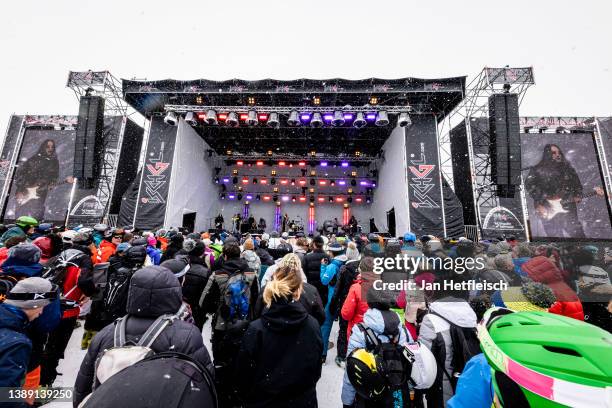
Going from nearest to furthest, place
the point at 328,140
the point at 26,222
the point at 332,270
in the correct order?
the point at 332,270 < the point at 26,222 < the point at 328,140

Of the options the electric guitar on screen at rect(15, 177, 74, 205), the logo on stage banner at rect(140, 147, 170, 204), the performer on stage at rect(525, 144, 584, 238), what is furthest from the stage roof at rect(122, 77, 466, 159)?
the electric guitar on screen at rect(15, 177, 74, 205)

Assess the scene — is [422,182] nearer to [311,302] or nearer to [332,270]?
[332,270]

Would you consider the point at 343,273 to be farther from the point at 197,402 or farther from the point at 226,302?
the point at 197,402

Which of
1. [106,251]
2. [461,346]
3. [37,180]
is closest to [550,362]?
[461,346]

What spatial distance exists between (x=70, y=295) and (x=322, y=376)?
130 inches

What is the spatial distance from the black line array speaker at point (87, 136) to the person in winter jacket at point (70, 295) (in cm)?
1025

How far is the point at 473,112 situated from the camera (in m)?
11.8

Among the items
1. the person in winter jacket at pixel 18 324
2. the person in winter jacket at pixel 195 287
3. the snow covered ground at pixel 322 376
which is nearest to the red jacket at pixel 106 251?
the snow covered ground at pixel 322 376

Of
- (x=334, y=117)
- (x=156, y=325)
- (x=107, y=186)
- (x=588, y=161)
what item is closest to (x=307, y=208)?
(x=334, y=117)

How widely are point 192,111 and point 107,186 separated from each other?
5.45m

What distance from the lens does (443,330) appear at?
7.00 ft

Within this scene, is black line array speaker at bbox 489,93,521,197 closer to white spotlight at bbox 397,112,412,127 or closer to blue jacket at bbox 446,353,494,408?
white spotlight at bbox 397,112,412,127

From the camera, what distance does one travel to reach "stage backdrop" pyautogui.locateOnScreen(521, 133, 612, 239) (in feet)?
42.4

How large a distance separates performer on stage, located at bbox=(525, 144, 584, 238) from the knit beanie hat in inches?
694
